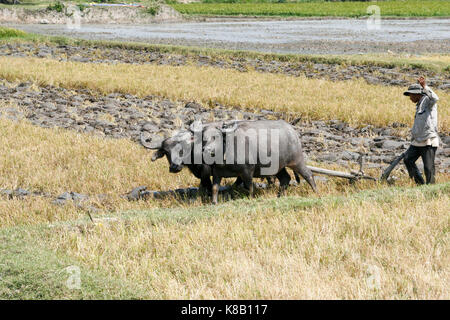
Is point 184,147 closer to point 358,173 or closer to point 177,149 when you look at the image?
point 177,149

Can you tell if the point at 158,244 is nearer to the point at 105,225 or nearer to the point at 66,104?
the point at 105,225

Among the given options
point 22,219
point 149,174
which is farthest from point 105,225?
point 149,174

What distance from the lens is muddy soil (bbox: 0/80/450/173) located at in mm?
9664

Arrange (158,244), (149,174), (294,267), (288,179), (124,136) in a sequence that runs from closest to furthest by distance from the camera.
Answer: (294,267) < (158,244) < (288,179) < (149,174) < (124,136)

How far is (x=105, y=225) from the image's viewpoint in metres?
5.67

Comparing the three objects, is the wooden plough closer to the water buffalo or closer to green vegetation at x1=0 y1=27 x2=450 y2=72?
the water buffalo

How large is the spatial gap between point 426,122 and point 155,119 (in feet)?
20.3

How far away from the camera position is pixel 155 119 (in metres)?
11.9

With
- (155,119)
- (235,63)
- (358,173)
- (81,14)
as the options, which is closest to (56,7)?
A: (81,14)

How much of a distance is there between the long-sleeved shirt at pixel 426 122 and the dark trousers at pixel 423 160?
0.37 feet

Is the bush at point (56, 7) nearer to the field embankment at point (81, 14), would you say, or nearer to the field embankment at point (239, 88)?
the field embankment at point (81, 14)

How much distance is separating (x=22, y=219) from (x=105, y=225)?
1.22 meters

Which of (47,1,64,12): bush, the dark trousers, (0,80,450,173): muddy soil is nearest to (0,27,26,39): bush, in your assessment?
(0,80,450,173): muddy soil
